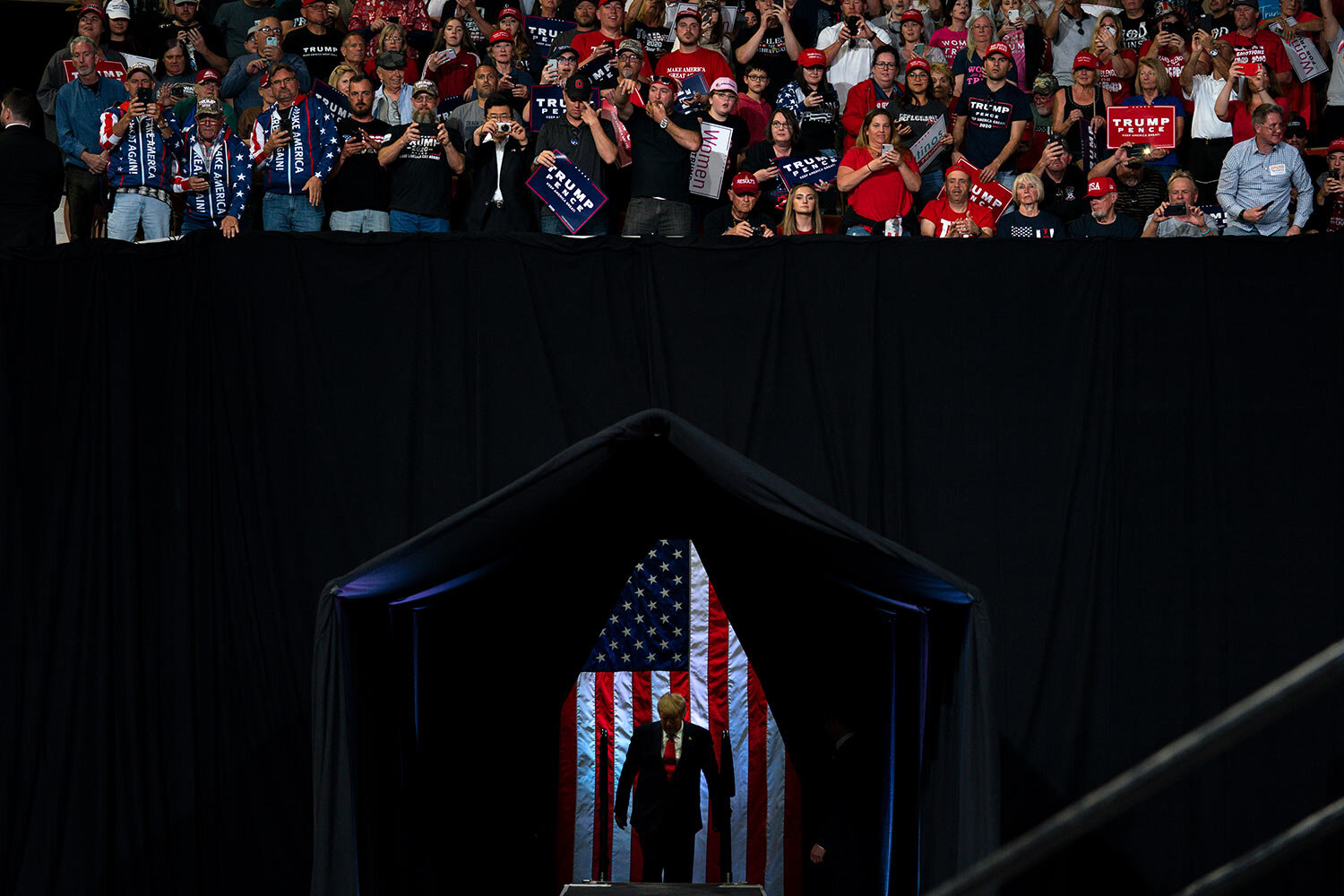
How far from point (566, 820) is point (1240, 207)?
5.97m

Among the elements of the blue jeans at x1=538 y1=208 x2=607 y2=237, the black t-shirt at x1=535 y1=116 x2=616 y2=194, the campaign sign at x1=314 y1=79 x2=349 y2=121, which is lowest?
the blue jeans at x1=538 y1=208 x2=607 y2=237

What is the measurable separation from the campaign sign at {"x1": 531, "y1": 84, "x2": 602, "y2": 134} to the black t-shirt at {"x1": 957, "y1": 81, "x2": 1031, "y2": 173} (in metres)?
2.69

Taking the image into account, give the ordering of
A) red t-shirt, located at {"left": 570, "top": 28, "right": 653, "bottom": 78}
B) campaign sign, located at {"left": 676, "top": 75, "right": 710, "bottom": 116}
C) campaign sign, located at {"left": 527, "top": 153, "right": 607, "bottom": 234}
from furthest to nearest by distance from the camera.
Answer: red t-shirt, located at {"left": 570, "top": 28, "right": 653, "bottom": 78} < campaign sign, located at {"left": 676, "top": 75, "right": 710, "bottom": 116} < campaign sign, located at {"left": 527, "top": 153, "right": 607, "bottom": 234}

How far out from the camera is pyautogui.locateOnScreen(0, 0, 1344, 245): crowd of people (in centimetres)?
920

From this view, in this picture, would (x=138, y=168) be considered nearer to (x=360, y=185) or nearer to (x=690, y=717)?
(x=360, y=185)

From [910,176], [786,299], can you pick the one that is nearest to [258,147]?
[786,299]

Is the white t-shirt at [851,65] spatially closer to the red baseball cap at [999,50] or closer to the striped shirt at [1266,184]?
the red baseball cap at [999,50]

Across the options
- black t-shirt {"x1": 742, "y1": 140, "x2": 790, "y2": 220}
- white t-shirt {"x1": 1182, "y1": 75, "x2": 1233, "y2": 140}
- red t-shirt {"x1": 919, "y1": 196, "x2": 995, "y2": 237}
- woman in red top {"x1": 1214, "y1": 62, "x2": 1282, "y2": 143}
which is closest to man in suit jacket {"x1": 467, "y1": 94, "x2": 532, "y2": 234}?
black t-shirt {"x1": 742, "y1": 140, "x2": 790, "y2": 220}

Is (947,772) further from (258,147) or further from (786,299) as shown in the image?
(258,147)

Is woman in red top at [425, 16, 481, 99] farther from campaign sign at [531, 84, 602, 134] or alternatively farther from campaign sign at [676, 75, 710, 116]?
campaign sign at [676, 75, 710, 116]

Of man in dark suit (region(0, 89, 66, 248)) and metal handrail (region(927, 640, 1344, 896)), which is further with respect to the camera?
man in dark suit (region(0, 89, 66, 248))

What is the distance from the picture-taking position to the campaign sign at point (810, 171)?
30.2 ft

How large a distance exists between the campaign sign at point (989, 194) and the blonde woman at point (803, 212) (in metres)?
0.98

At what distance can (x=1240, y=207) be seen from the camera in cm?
971
